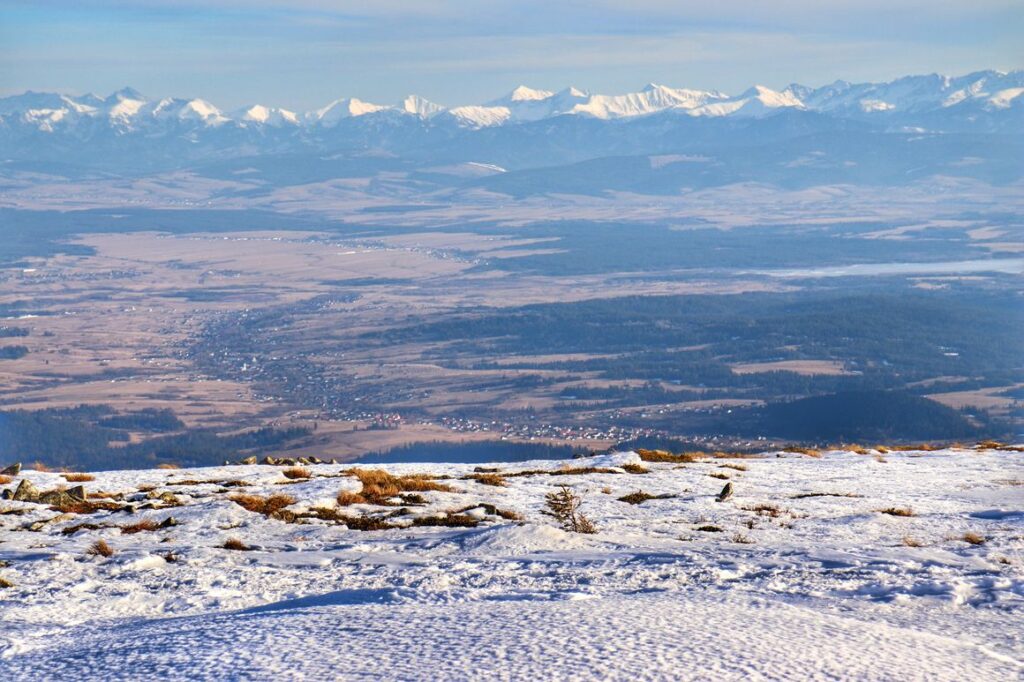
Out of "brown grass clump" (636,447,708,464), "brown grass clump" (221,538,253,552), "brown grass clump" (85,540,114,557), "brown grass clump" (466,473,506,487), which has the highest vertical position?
"brown grass clump" (85,540,114,557)

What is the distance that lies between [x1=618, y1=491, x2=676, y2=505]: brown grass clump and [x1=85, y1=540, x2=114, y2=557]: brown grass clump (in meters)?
8.14

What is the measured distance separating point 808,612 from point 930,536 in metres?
5.04

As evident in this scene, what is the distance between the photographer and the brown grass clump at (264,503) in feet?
58.4

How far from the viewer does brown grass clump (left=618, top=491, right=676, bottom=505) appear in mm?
19250

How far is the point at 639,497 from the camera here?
19484 millimetres

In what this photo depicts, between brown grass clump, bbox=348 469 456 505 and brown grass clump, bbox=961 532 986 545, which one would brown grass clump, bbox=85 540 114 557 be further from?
brown grass clump, bbox=961 532 986 545

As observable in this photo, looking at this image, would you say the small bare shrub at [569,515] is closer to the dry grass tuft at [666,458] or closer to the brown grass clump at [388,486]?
the brown grass clump at [388,486]

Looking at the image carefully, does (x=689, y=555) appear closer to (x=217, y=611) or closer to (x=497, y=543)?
(x=497, y=543)

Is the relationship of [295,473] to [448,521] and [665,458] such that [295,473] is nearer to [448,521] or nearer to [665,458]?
[448,521]

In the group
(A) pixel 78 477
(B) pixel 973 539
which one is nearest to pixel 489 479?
(A) pixel 78 477

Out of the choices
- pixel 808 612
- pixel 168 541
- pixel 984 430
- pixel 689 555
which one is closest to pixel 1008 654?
pixel 808 612

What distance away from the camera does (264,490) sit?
1980cm

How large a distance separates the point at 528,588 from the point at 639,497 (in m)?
6.54

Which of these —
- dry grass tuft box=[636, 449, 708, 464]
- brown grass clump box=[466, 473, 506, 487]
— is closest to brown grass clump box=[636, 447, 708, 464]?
dry grass tuft box=[636, 449, 708, 464]
